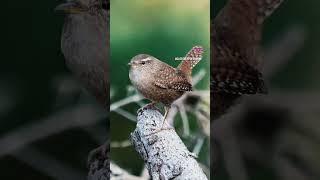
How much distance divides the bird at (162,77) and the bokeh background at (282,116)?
36 cm

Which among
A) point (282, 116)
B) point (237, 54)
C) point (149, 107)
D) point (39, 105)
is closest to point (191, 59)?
point (237, 54)

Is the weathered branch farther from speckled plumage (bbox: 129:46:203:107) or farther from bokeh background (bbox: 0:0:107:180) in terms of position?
bokeh background (bbox: 0:0:107:180)

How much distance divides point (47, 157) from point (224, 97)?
123cm

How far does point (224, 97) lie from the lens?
339 centimetres

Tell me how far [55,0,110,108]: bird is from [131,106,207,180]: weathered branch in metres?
0.36

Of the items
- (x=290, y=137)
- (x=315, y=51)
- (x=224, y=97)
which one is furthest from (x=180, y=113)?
(x=315, y=51)

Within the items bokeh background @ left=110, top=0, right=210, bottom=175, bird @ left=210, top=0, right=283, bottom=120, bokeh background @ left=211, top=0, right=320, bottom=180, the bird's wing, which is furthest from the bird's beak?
bokeh background @ left=211, top=0, right=320, bottom=180

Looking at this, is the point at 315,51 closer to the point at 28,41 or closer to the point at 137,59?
the point at 137,59

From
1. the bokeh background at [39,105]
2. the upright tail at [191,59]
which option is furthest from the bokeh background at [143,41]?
the bokeh background at [39,105]

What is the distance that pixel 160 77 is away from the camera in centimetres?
336

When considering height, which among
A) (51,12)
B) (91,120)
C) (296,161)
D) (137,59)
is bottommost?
→ (296,161)

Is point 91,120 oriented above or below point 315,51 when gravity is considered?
below

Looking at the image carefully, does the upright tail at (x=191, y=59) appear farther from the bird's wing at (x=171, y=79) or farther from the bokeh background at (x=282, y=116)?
the bokeh background at (x=282, y=116)

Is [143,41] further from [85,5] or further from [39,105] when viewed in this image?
[39,105]
